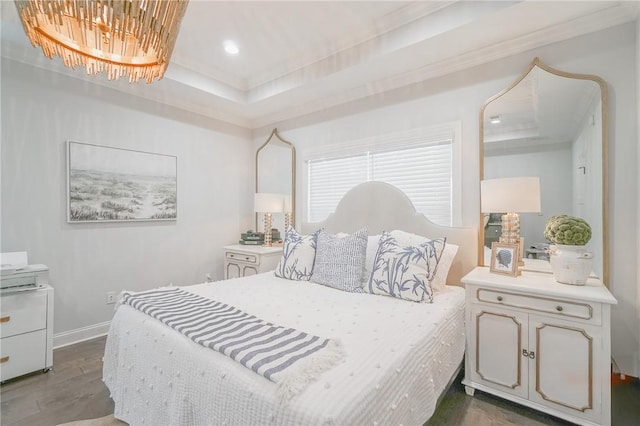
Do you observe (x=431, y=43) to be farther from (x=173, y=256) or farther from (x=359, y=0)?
(x=173, y=256)

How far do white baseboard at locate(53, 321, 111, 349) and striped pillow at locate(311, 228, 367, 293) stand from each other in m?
2.26

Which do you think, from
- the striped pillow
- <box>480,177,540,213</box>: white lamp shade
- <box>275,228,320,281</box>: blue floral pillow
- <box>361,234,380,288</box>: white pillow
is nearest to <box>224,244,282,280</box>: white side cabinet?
<box>275,228,320,281</box>: blue floral pillow

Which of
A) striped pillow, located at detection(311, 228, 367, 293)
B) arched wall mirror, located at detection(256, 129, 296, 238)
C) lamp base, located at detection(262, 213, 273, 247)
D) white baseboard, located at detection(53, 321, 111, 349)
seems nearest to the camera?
striped pillow, located at detection(311, 228, 367, 293)

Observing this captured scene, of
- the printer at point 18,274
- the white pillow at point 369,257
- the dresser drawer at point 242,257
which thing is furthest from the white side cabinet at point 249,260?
the printer at point 18,274

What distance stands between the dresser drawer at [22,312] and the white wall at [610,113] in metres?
3.37

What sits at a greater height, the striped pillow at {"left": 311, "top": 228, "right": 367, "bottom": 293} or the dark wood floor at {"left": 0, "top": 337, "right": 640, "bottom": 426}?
the striped pillow at {"left": 311, "top": 228, "right": 367, "bottom": 293}

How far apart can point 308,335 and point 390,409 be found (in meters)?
0.46

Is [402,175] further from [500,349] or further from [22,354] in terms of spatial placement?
[22,354]

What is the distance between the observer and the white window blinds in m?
2.84

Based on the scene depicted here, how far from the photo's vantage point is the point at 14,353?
226cm

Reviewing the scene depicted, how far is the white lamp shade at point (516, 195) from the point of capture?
7.11 ft

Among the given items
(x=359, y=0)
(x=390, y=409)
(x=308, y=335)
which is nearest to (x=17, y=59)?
(x=359, y=0)

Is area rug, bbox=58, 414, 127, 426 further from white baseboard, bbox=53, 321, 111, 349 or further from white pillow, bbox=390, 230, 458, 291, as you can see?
white pillow, bbox=390, 230, 458, 291

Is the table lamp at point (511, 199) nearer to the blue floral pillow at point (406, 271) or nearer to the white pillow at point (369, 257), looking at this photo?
the blue floral pillow at point (406, 271)
